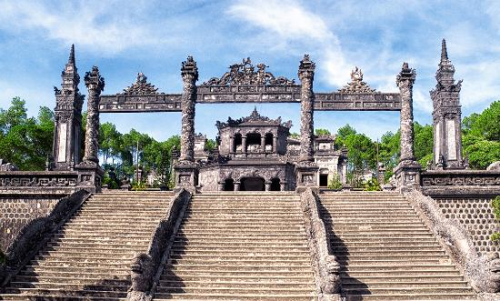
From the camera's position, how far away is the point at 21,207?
19250 millimetres

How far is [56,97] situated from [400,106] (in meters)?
17.8

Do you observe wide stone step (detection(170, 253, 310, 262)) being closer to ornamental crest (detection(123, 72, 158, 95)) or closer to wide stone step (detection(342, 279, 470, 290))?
wide stone step (detection(342, 279, 470, 290))

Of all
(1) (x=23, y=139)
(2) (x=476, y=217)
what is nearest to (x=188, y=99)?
(2) (x=476, y=217)

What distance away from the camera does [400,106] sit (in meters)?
21.7

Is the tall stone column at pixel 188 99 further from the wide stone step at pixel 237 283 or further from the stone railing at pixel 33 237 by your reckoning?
the wide stone step at pixel 237 283

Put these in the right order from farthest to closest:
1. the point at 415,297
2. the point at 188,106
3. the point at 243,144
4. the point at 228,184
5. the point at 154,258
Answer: the point at 243,144 → the point at 228,184 → the point at 188,106 → the point at 154,258 → the point at 415,297

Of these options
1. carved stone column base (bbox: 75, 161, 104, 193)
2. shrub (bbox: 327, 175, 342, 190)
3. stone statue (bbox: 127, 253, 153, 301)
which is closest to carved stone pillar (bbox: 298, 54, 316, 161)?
carved stone column base (bbox: 75, 161, 104, 193)

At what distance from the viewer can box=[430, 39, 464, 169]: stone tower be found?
23656mm

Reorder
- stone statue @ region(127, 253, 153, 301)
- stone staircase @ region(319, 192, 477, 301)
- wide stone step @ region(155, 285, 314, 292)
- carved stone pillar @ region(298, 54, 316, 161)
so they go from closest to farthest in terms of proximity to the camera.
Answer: stone statue @ region(127, 253, 153, 301), wide stone step @ region(155, 285, 314, 292), stone staircase @ region(319, 192, 477, 301), carved stone pillar @ region(298, 54, 316, 161)

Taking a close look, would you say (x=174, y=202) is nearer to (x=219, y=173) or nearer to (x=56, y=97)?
(x=56, y=97)

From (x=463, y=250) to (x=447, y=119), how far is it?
1214 centimetres

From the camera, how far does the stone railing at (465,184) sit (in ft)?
60.3

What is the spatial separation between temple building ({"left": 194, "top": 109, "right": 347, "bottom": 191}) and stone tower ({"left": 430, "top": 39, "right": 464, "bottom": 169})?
11.0 m

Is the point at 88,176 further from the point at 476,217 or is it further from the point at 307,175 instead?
the point at 476,217
